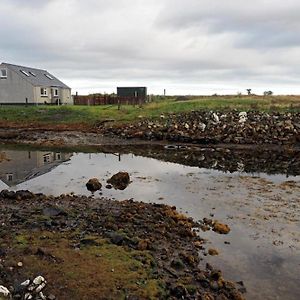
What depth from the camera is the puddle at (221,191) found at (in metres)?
12.5

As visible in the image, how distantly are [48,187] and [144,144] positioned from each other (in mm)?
20475

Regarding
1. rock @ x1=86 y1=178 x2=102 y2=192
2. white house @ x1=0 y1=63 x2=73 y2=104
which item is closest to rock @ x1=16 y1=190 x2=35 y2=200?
rock @ x1=86 y1=178 x2=102 y2=192

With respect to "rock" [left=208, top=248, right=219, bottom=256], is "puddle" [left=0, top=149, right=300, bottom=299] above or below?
below

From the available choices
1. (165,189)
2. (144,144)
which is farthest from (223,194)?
(144,144)

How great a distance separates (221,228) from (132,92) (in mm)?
59961

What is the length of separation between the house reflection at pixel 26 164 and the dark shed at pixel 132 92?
37.7 m

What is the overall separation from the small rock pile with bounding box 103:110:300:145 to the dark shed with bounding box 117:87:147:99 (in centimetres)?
2361

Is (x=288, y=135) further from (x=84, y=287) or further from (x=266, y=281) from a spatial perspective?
(x=84, y=287)

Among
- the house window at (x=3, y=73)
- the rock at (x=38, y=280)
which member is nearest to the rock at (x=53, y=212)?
the rock at (x=38, y=280)

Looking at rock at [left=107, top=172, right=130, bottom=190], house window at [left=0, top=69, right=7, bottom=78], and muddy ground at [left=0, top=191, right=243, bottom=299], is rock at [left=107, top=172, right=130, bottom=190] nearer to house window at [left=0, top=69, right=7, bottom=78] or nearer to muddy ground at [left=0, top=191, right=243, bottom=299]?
muddy ground at [left=0, top=191, right=243, bottom=299]

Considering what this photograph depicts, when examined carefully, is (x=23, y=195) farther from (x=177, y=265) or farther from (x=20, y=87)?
(x=20, y=87)

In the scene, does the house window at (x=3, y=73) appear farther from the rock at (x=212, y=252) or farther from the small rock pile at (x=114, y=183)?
the rock at (x=212, y=252)

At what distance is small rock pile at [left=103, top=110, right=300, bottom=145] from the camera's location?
41406 mm

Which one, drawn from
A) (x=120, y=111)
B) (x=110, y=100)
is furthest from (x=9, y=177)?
(x=110, y=100)
